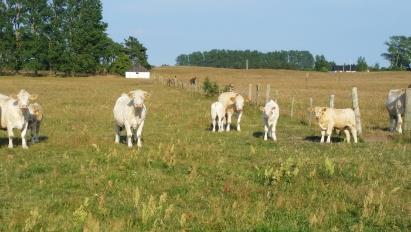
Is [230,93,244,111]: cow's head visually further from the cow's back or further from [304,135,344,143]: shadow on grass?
the cow's back

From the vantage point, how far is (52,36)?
319 feet

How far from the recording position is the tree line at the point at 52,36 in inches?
3669

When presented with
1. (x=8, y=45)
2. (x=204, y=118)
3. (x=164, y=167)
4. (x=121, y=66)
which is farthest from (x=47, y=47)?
(x=164, y=167)

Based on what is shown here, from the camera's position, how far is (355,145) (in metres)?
17.3

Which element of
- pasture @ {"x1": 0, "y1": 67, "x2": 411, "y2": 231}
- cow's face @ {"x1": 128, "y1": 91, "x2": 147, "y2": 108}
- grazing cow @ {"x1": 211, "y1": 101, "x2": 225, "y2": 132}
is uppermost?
cow's face @ {"x1": 128, "y1": 91, "x2": 147, "y2": 108}

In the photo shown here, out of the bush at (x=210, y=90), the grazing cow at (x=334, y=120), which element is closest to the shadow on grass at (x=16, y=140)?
the grazing cow at (x=334, y=120)

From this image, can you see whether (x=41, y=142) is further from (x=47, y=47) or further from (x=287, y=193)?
(x=47, y=47)

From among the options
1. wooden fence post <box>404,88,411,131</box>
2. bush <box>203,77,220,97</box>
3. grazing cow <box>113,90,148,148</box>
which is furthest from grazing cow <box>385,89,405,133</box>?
bush <box>203,77,220,97</box>

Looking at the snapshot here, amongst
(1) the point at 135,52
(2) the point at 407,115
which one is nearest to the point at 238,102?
(2) the point at 407,115

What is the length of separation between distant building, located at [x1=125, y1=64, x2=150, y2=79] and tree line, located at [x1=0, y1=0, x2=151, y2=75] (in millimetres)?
11901

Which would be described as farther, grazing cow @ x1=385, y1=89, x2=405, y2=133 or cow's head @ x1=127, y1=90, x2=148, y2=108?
grazing cow @ x1=385, y1=89, x2=405, y2=133

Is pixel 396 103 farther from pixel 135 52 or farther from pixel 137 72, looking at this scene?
pixel 135 52

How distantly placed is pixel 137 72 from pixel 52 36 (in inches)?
993

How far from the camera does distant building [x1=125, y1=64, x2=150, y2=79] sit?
383 feet
